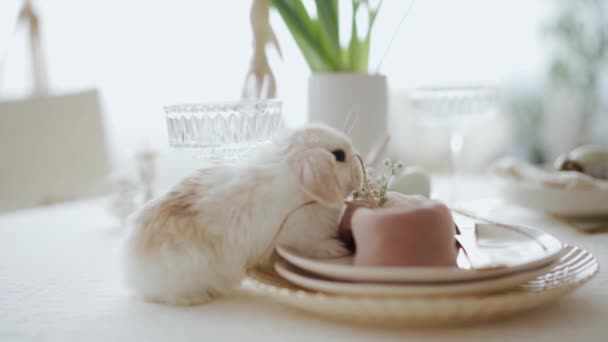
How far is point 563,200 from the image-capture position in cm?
98

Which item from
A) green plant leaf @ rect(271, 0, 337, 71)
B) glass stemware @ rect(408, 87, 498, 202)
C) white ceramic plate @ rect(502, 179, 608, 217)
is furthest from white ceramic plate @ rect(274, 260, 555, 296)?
glass stemware @ rect(408, 87, 498, 202)

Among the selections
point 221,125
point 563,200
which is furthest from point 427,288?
point 563,200

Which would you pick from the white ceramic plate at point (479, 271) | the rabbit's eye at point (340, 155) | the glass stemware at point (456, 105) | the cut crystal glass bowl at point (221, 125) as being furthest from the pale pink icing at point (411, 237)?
the glass stemware at point (456, 105)

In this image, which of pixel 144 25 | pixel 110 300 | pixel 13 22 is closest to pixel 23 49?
pixel 13 22

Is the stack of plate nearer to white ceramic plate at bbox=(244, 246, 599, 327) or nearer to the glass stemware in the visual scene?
white ceramic plate at bbox=(244, 246, 599, 327)

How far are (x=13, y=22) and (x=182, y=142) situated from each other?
1.54m

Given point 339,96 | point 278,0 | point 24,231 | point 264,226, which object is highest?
point 278,0

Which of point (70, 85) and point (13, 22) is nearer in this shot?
point (13, 22)

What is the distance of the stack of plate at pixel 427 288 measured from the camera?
50 cm

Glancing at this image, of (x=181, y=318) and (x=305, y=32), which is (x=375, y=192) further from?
(x=305, y=32)

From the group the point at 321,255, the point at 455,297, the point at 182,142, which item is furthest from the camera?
the point at 182,142

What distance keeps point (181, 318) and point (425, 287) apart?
24 cm

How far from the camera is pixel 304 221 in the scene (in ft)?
2.09

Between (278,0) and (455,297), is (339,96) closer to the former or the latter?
(278,0)
